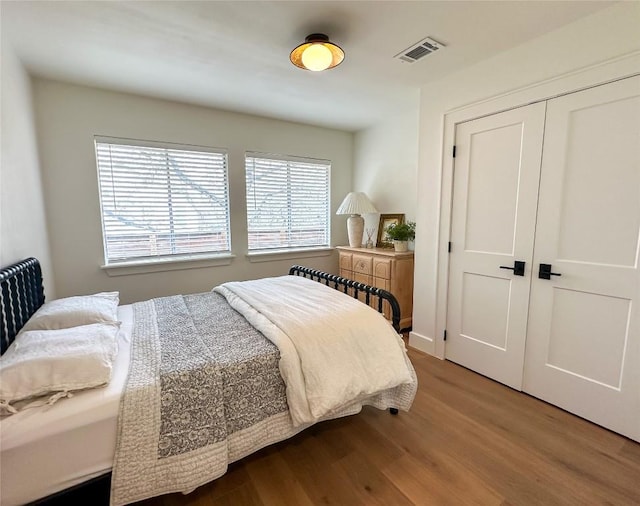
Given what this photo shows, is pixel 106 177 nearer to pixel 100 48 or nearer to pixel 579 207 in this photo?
pixel 100 48

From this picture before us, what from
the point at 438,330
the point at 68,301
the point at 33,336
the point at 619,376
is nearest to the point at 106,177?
the point at 68,301

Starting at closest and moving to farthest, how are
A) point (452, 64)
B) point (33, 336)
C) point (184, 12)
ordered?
1. point (33, 336)
2. point (184, 12)
3. point (452, 64)

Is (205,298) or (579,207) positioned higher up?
(579,207)

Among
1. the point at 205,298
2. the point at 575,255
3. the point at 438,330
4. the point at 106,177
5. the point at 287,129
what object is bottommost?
the point at 438,330

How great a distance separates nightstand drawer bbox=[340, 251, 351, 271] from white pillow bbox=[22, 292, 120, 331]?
260cm

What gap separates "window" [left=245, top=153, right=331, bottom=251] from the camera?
12.2 feet

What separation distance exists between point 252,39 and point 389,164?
2302 millimetres

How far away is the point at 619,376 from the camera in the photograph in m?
1.83

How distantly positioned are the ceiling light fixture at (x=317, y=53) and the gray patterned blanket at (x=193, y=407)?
1.80 metres

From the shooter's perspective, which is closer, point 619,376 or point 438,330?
point 619,376

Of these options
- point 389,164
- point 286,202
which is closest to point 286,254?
point 286,202

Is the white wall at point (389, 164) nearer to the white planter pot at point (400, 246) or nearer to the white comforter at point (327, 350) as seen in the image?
the white planter pot at point (400, 246)

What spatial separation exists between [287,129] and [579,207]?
3101 mm

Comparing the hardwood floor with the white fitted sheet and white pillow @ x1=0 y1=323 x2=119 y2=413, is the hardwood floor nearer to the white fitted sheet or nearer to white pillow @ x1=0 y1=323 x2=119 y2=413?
the white fitted sheet
